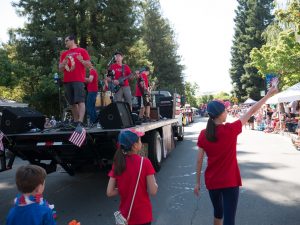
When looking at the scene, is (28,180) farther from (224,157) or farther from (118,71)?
(118,71)

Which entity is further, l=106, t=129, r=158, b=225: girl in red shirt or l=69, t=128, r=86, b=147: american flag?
l=69, t=128, r=86, b=147: american flag

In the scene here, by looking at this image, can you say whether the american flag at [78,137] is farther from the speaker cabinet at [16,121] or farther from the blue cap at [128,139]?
the blue cap at [128,139]

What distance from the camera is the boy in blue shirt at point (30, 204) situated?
2719 mm

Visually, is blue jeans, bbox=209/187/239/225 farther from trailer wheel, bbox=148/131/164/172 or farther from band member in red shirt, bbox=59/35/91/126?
trailer wheel, bbox=148/131/164/172

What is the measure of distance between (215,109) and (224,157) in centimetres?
50

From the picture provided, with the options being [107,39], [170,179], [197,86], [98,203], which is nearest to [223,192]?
[98,203]

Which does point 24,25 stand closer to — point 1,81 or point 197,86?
point 1,81

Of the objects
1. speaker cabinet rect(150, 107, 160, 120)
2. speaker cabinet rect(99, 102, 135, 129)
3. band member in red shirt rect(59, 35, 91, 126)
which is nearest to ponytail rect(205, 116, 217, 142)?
speaker cabinet rect(99, 102, 135, 129)

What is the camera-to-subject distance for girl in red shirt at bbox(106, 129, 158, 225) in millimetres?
3375

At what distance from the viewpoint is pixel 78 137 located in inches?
246

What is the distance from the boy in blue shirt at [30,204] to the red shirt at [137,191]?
2.59 ft

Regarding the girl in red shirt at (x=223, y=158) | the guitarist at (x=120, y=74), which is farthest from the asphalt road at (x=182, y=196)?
the guitarist at (x=120, y=74)

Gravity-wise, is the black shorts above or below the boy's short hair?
above

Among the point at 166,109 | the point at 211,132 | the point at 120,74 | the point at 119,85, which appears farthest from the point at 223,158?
the point at 166,109
